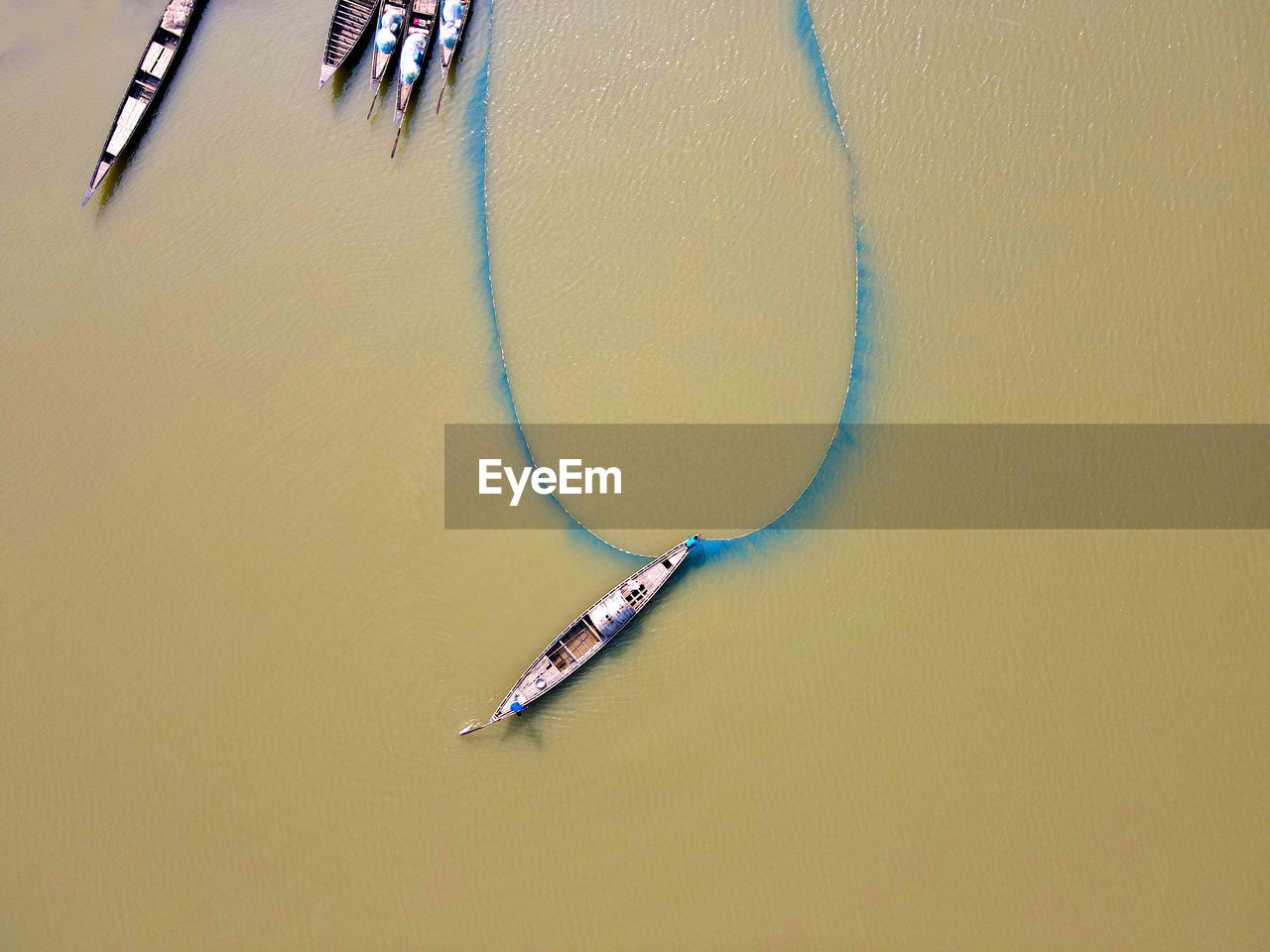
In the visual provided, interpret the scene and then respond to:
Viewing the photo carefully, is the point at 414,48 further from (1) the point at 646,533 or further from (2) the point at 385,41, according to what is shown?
(1) the point at 646,533

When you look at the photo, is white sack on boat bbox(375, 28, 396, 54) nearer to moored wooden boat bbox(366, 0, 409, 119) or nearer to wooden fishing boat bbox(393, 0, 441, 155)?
moored wooden boat bbox(366, 0, 409, 119)

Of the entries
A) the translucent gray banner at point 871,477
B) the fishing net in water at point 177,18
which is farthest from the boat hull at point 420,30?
the translucent gray banner at point 871,477

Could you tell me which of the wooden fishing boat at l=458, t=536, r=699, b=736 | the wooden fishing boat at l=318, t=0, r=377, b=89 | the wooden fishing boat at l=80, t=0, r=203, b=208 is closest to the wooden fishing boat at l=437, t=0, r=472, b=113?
the wooden fishing boat at l=318, t=0, r=377, b=89

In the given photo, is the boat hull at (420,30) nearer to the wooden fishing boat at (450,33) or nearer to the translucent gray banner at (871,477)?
the wooden fishing boat at (450,33)

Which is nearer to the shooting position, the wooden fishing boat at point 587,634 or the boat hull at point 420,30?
the wooden fishing boat at point 587,634

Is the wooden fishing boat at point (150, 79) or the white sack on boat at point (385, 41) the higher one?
the white sack on boat at point (385, 41)
